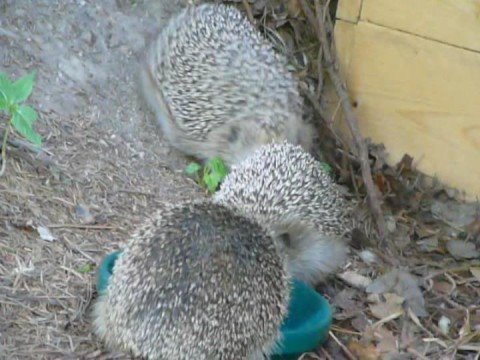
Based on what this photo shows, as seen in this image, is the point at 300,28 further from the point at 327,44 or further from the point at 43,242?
the point at 43,242

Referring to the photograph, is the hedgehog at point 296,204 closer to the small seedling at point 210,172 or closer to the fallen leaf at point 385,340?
the small seedling at point 210,172

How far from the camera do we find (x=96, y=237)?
5.10m

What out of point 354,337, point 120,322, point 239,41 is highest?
point 239,41

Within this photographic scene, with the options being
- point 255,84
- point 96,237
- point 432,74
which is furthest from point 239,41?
point 96,237

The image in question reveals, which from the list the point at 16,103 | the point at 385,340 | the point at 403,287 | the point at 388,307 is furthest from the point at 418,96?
the point at 16,103

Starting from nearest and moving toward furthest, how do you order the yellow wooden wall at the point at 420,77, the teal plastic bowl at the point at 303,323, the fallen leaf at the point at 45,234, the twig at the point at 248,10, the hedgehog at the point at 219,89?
1. the teal plastic bowl at the point at 303,323
2. the fallen leaf at the point at 45,234
3. the yellow wooden wall at the point at 420,77
4. the hedgehog at the point at 219,89
5. the twig at the point at 248,10

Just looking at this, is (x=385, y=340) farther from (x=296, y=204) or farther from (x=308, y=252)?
(x=296, y=204)

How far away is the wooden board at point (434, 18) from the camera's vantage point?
557 centimetres

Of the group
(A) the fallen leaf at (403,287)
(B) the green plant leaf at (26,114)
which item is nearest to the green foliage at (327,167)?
(A) the fallen leaf at (403,287)

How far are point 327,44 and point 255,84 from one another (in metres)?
0.56

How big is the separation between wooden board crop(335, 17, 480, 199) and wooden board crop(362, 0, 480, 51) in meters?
0.05

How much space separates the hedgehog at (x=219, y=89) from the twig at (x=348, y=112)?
0.96 ft

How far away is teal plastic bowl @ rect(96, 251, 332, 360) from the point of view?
14.8 feet

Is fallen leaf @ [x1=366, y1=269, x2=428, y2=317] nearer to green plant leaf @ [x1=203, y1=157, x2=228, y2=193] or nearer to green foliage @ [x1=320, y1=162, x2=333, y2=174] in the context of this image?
green foliage @ [x1=320, y1=162, x2=333, y2=174]
